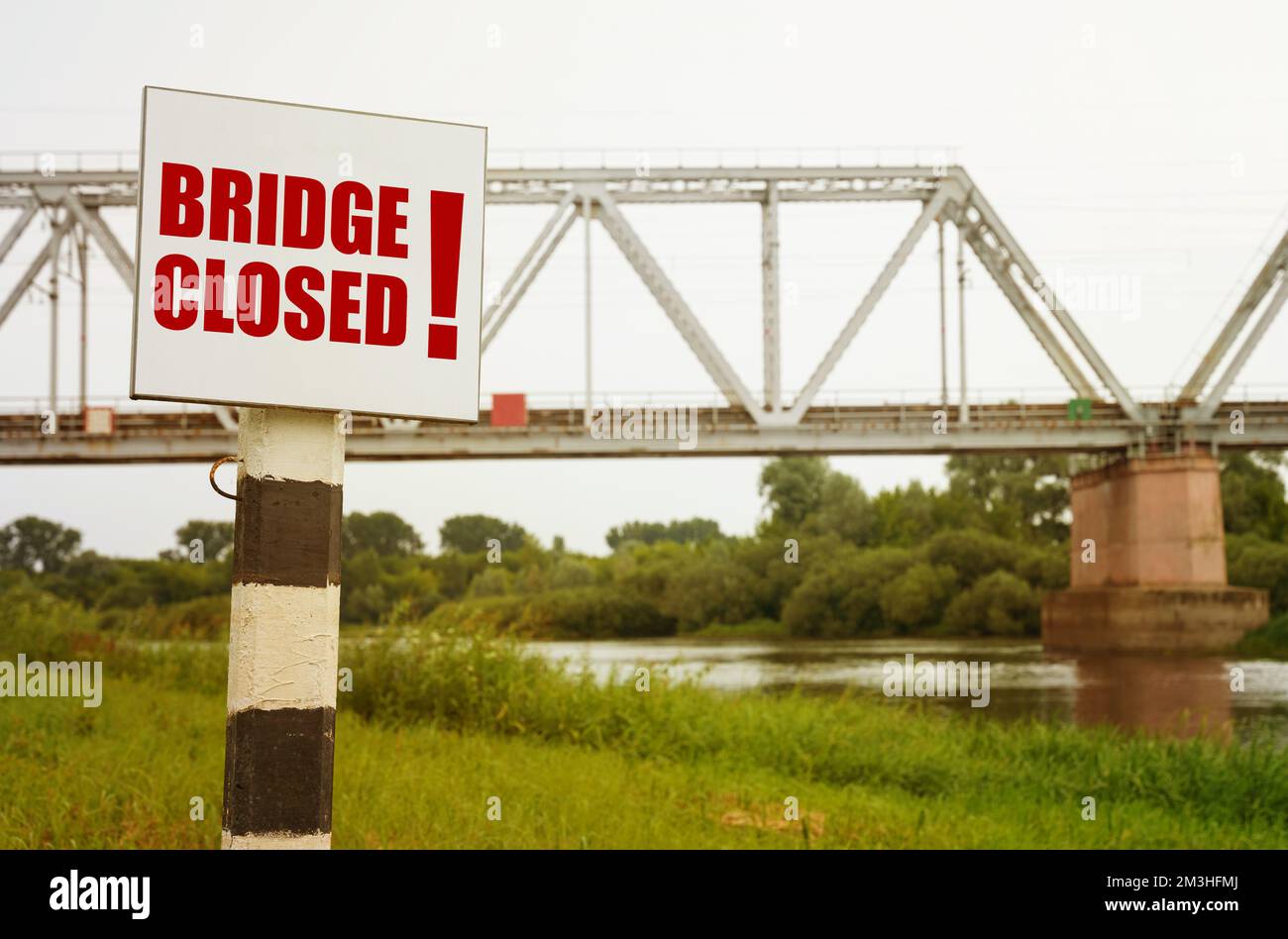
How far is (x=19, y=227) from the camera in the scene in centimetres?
4644

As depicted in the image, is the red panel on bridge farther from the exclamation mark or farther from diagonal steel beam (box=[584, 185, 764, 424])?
the exclamation mark

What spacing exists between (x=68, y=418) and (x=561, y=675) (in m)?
37.5

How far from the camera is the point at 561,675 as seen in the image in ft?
50.8

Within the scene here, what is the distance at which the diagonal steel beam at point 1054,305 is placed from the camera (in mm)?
45438

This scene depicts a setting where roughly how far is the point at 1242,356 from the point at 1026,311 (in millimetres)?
8653

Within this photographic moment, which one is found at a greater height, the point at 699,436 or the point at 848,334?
the point at 848,334

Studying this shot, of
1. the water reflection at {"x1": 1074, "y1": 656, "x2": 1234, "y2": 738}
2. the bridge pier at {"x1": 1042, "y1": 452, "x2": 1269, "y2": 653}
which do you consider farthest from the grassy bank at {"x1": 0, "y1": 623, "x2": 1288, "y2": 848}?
the bridge pier at {"x1": 1042, "y1": 452, "x2": 1269, "y2": 653}

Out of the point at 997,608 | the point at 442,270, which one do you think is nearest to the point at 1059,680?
the point at 997,608

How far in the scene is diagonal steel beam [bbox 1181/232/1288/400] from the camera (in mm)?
45656

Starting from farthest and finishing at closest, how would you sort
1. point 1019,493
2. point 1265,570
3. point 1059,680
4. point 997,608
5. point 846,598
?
point 1019,493
point 846,598
point 997,608
point 1265,570
point 1059,680

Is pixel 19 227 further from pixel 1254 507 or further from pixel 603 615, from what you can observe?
pixel 1254 507

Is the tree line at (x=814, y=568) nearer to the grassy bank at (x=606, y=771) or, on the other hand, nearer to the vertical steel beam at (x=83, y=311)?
the vertical steel beam at (x=83, y=311)

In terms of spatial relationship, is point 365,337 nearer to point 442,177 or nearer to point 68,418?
point 442,177

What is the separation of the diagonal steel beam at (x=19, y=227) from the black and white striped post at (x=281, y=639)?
164ft
